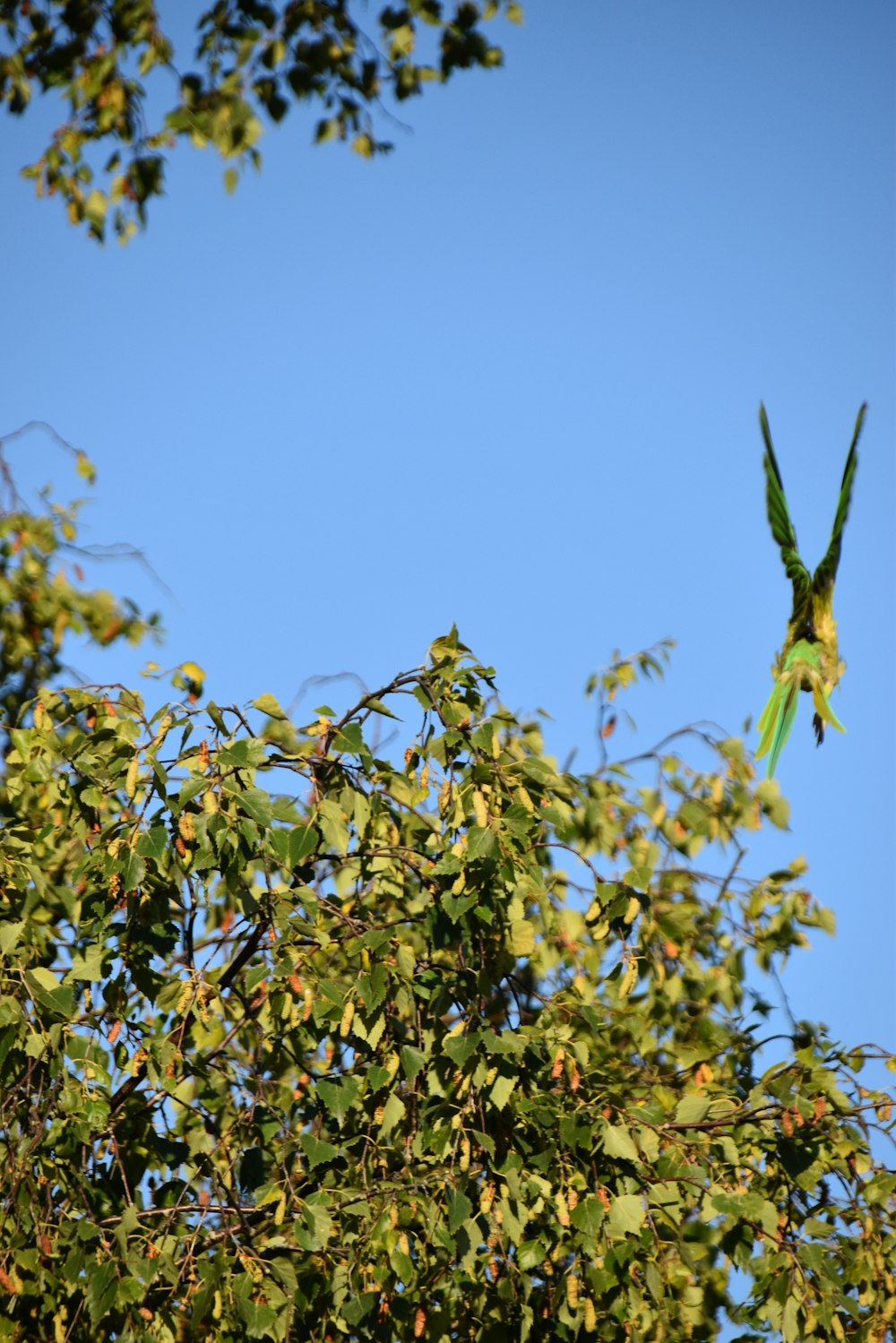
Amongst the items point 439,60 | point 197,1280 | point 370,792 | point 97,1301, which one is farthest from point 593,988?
point 439,60

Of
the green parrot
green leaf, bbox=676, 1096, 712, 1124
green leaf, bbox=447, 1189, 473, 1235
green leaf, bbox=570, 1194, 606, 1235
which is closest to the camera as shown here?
green leaf, bbox=447, 1189, 473, 1235

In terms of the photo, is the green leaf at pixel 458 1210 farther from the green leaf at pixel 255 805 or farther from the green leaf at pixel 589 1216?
the green leaf at pixel 255 805

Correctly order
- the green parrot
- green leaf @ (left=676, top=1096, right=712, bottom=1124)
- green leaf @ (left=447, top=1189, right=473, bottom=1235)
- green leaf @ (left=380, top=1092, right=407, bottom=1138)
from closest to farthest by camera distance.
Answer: green leaf @ (left=447, top=1189, right=473, bottom=1235), green leaf @ (left=380, top=1092, right=407, bottom=1138), green leaf @ (left=676, top=1096, right=712, bottom=1124), the green parrot

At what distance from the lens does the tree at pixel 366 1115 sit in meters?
2.55

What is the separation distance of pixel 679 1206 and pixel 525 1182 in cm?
36

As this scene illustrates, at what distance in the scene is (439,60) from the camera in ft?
15.4

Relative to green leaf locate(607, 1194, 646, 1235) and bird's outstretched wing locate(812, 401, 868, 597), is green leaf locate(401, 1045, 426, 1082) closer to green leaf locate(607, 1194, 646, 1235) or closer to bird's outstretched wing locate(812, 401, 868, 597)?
green leaf locate(607, 1194, 646, 1235)

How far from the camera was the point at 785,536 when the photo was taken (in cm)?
324

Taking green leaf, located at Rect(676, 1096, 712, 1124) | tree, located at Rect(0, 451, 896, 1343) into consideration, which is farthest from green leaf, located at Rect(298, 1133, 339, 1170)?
green leaf, located at Rect(676, 1096, 712, 1124)

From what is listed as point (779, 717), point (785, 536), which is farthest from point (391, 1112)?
point (785, 536)

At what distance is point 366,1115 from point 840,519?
5.25 ft

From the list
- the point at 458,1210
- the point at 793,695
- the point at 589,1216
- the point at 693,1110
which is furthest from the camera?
the point at 793,695

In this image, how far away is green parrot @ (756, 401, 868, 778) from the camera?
10.2ft

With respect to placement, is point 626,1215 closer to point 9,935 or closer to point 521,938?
point 521,938
